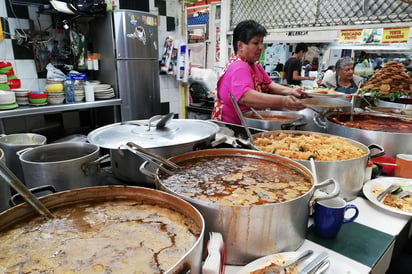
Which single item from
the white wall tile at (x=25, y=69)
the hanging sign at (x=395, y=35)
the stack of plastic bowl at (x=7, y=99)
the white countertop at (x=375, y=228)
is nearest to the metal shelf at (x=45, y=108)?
the stack of plastic bowl at (x=7, y=99)

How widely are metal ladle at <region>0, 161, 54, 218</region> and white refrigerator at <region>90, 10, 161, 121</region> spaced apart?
340cm

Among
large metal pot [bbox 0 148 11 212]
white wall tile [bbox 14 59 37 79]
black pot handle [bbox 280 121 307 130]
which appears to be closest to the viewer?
large metal pot [bbox 0 148 11 212]

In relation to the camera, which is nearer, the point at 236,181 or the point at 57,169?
the point at 57,169

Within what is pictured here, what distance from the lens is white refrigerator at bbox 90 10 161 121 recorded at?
3.96m

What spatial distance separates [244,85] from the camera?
90.4 inches

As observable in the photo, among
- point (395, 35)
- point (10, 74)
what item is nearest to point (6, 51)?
point (10, 74)

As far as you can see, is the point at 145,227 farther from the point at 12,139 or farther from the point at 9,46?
the point at 9,46

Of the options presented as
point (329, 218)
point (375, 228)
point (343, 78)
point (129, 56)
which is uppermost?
point (129, 56)

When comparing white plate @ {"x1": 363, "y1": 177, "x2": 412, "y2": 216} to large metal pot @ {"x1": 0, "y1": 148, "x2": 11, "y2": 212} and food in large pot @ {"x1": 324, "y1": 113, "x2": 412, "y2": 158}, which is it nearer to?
food in large pot @ {"x1": 324, "y1": 113, "x2": 412, "y2": 158}

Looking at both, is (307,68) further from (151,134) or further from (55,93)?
(151,134)

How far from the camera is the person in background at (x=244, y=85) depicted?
229 cm

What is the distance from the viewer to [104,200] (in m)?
1.05

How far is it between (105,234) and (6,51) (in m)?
3.85

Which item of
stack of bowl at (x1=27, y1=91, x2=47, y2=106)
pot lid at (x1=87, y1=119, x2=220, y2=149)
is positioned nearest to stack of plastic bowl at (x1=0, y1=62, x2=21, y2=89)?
stack of bowl at (x1=27, y1=91, x2=47, y2=106)
